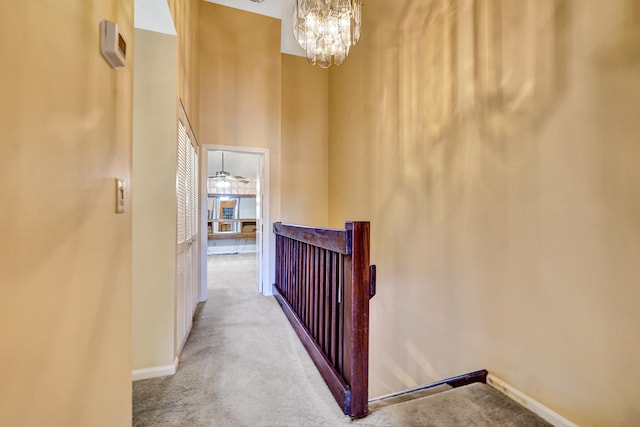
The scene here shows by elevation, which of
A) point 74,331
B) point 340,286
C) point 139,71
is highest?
point 139,71

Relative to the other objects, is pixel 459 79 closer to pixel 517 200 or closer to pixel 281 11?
pixel 517 200

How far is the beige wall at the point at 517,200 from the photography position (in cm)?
123

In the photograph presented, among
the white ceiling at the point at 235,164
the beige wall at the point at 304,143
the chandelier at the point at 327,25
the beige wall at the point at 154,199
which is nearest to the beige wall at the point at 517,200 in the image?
the chandelier at the point at 327,25

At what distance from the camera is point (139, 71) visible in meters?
1.88

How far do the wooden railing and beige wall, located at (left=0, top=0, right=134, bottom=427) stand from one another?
1052 mm

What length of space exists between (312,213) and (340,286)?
2767 mm

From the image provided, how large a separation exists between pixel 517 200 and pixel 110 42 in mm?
2100

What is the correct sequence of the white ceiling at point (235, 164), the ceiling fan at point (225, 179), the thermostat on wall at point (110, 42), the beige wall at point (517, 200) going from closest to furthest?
1. the thermostat on wall at point (110, 42)
2. the beige wall at point (517, 200)
3. the ceiling fan at point (225, 179)
4. the white ceiling at point (235, 164)

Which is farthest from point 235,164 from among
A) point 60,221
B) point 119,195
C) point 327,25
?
point 60,221

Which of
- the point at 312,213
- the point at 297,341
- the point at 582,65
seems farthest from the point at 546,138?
the point at 312,213

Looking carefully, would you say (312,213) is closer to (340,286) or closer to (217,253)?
(340,286)

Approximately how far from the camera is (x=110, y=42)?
97 cm

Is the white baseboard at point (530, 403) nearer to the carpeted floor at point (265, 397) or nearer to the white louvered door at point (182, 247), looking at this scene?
the carpeted floor at point (265, 397)

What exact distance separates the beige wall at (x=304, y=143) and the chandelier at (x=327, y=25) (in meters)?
1.70
